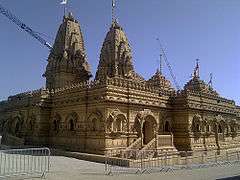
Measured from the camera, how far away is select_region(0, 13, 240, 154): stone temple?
25.0 meters

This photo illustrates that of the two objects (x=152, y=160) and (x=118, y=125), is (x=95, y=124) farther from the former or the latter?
(x=152, y=160)

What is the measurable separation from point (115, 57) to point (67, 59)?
6.21 m

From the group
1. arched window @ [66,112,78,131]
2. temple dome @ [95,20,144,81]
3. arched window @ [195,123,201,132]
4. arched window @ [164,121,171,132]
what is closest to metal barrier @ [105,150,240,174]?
arched window @ [164,121,171,132]

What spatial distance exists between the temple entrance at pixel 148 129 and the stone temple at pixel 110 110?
0.09m

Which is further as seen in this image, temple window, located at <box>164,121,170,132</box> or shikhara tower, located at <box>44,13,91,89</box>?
shikhara tower, located at <box>44,13,91,89</box>

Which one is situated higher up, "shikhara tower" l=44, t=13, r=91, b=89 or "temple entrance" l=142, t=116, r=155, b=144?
"shikhara tower" l=44, t=13, r=91, b=89

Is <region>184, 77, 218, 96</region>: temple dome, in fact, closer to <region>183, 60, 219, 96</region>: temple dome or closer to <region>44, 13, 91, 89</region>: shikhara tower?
<region>183, 60, 219, 96</region>: temple dome

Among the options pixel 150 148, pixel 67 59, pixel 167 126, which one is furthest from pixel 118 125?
pixel 67 59

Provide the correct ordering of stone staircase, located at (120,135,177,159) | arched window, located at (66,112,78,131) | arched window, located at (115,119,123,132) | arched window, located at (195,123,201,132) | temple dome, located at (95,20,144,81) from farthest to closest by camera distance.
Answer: temple dome, located at (95,20,144,81), arched window, located at (195,123,201,132), arched window, located at (66,112,78,131), arched window, located at (115,119,123,132), stone staircase, located at (120,135,177,159)

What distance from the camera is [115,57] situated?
111 ft

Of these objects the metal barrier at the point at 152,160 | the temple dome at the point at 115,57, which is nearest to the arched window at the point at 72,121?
the metal barrier at the point at 152,160

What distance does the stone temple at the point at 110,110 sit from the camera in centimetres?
2502

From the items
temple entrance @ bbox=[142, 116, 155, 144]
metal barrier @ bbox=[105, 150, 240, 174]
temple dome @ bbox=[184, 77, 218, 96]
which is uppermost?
temple dome @ bbox=[184, 77, 218, 96]

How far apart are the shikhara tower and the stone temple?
0.12 meters
